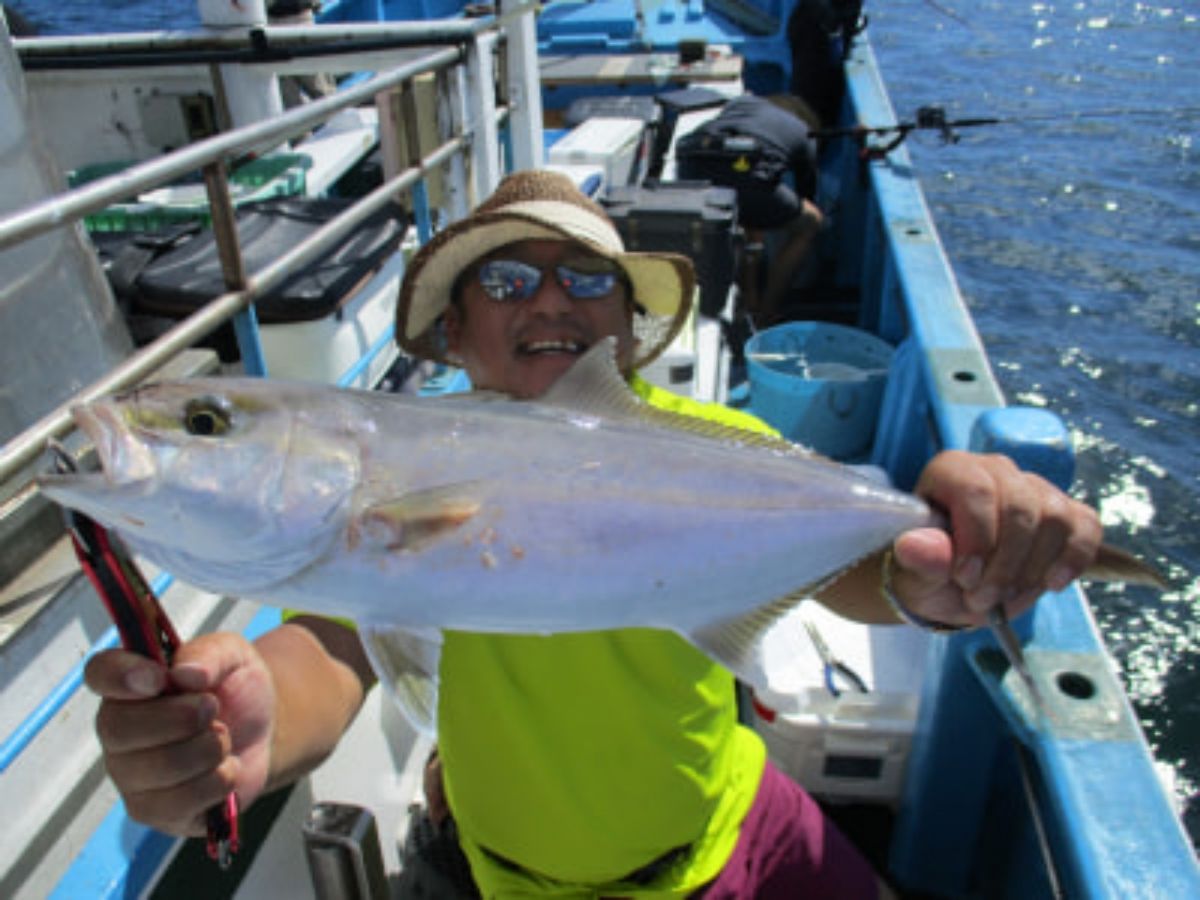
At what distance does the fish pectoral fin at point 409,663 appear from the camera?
120 centimetres

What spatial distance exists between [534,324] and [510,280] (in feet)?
0.45

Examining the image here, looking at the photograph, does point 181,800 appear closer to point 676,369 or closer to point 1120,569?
point 1120,569

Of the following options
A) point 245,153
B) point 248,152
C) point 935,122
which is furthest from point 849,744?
point 935,122

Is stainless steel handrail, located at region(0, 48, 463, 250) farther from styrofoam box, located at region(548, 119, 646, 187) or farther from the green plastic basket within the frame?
styrofoam box, located at region(548, 119, 646, 187)

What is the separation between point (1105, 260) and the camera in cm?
871

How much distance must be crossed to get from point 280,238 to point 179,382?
205cm

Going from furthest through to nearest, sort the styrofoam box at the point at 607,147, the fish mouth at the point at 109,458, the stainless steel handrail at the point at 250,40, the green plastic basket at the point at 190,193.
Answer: the styrofoam box at the point at 607,147
the green plastic basket at the point at 190,193
the stainless steel handrail at the point at 250,40
the fish mouth at the point at 109,458

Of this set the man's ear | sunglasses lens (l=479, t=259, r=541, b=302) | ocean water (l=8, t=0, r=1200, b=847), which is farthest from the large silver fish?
ocean water (l=8, t=0, r=1200, b=847)

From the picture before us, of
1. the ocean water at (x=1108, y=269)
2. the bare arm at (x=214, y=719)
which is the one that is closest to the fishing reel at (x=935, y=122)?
the ocean water at (x=1108, y=269)

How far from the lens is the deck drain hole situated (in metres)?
1.98

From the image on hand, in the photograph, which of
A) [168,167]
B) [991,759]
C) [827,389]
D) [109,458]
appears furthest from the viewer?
[827,389]

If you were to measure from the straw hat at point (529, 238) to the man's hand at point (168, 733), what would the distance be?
1.05m

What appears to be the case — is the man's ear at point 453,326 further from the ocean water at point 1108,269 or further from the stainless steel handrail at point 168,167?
the ocean water at point 1108,269

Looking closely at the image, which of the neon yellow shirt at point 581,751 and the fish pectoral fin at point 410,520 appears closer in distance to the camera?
the fish pectoral fin at point 410,520
